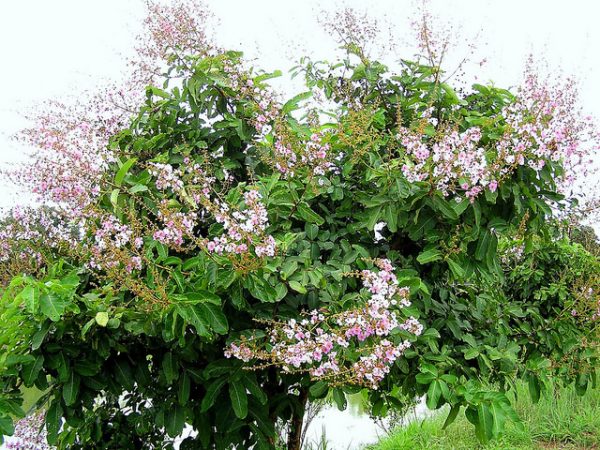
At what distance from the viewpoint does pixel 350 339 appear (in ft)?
6.40

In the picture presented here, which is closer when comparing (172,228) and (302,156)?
(172,228)

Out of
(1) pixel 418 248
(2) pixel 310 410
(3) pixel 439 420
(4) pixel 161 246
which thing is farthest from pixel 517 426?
(3) pixel 439 420

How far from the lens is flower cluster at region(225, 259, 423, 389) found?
1794 mm

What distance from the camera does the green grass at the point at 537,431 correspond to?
179 inches

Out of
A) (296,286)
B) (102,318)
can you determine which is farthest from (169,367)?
(296,286)

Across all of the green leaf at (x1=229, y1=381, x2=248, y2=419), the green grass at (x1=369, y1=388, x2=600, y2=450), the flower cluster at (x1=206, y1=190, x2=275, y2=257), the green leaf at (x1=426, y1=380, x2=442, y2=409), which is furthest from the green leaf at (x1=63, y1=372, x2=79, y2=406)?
the green grass at (x1=369, y1=388, x2=600, y2=450)

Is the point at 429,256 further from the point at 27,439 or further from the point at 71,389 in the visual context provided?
the point at 27,439

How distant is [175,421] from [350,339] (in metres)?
0.83

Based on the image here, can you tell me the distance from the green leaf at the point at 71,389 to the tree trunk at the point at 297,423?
882 mm

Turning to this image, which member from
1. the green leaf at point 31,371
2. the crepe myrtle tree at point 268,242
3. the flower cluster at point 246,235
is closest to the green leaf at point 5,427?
the crepe myrtle tree at point 268,242

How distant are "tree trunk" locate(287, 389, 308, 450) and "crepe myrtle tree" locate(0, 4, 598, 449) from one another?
0.18 ft

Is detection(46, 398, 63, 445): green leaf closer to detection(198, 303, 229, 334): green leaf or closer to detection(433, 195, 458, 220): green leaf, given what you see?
detection(198, 303, 229, 334): green leaf

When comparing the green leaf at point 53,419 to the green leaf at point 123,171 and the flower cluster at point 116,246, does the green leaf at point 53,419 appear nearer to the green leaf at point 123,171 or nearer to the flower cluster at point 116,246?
the flower cluster at point 116,246

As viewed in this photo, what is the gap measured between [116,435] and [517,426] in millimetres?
1751
